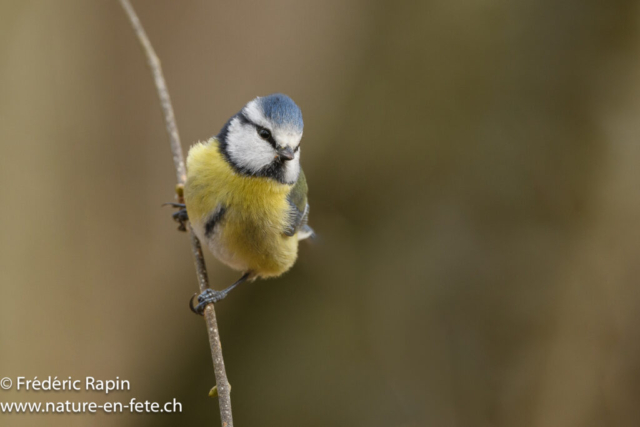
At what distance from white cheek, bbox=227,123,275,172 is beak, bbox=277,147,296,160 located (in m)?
0.06

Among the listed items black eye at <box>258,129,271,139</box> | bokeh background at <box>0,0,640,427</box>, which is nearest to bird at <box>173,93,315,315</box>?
black eye at <box>258,129,271,139</box>

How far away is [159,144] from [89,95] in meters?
0.43

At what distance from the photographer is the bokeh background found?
9.46ft

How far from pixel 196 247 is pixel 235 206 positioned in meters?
0.27

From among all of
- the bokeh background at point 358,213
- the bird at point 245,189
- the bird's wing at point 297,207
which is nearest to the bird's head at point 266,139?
the bird at point 245,189

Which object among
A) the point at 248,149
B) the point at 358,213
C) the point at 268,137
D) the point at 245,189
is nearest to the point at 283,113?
the point at 268,137

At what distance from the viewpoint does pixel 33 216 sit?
282 centimetres

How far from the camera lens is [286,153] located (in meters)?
1.86

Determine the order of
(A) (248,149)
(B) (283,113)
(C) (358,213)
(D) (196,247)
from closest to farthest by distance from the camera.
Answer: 1. (B) (283,113)
2. (A) (248,149)
3. (D) (196,247)
4. (C) (358,213)

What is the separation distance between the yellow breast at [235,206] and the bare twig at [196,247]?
9 cm

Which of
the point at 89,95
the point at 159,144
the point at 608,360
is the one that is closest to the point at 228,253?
the point at 159,144

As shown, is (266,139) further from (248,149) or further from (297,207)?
(297,207)

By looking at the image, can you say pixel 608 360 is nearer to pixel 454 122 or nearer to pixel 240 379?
pixel 454 122

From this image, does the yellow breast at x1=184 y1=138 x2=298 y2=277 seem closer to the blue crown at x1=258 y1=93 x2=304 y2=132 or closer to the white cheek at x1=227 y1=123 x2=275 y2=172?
the white cheek at x1=227 y1=123 x2=275 y2=172
